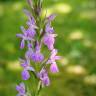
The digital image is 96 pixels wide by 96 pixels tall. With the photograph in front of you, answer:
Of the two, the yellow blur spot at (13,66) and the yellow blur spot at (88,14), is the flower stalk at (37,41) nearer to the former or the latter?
the yellow blur spot at (13,66)

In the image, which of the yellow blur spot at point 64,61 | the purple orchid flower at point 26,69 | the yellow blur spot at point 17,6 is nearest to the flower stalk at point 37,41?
the purple orchid flower at point 26,69

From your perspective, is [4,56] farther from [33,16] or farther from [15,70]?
[33,16]

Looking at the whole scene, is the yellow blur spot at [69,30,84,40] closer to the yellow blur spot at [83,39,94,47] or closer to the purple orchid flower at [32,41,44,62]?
the yellow blur spot at [83,39,94,47]

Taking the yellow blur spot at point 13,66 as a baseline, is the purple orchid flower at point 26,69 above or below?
below

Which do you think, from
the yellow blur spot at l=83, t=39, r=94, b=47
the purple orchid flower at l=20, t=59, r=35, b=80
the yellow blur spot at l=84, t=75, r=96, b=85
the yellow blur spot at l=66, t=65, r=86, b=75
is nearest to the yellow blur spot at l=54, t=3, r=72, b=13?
the yellow blur spot at l=83, t=39, r=94, b=47

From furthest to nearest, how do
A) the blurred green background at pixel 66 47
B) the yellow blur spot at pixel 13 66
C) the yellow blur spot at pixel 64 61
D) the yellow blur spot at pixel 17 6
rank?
the yellow blur spot at pixel 17 6 < the yellow blur spot at pixel 64 61 < the yellow blur spot at pixel 13 66 < the blurred green background at pixel 66 47

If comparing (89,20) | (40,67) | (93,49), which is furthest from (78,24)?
(40,67)

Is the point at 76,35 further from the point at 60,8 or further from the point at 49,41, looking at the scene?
the point at 49,41
